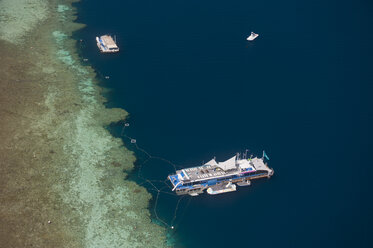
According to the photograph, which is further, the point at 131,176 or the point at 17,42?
the point at 17,42

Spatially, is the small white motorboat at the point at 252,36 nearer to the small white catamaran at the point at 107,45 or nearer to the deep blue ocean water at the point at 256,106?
the deep blue ocean water at the point at 256,106

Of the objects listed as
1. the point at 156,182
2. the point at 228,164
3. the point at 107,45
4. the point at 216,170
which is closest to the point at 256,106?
the point at 228,164

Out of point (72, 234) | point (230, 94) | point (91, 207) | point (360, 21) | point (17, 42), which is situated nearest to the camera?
point (72, 234)

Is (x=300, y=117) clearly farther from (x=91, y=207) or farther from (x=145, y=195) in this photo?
(x=91, y=207)

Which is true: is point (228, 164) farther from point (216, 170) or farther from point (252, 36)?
point (252, 36)

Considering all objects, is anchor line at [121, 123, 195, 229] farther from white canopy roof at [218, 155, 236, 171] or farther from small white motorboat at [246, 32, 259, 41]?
small white motorboat at [246, 32, 259, 41]

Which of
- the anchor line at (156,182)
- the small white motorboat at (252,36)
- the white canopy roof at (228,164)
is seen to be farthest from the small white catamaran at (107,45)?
the white canopy roof at (228,164)

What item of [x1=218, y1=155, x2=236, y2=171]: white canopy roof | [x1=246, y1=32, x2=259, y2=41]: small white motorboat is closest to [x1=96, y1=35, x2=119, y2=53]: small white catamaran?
[x1=246, y1=32, x2=259, y2=41]: small white motorboat

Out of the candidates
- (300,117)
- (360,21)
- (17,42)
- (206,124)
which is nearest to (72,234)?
(206,124)
